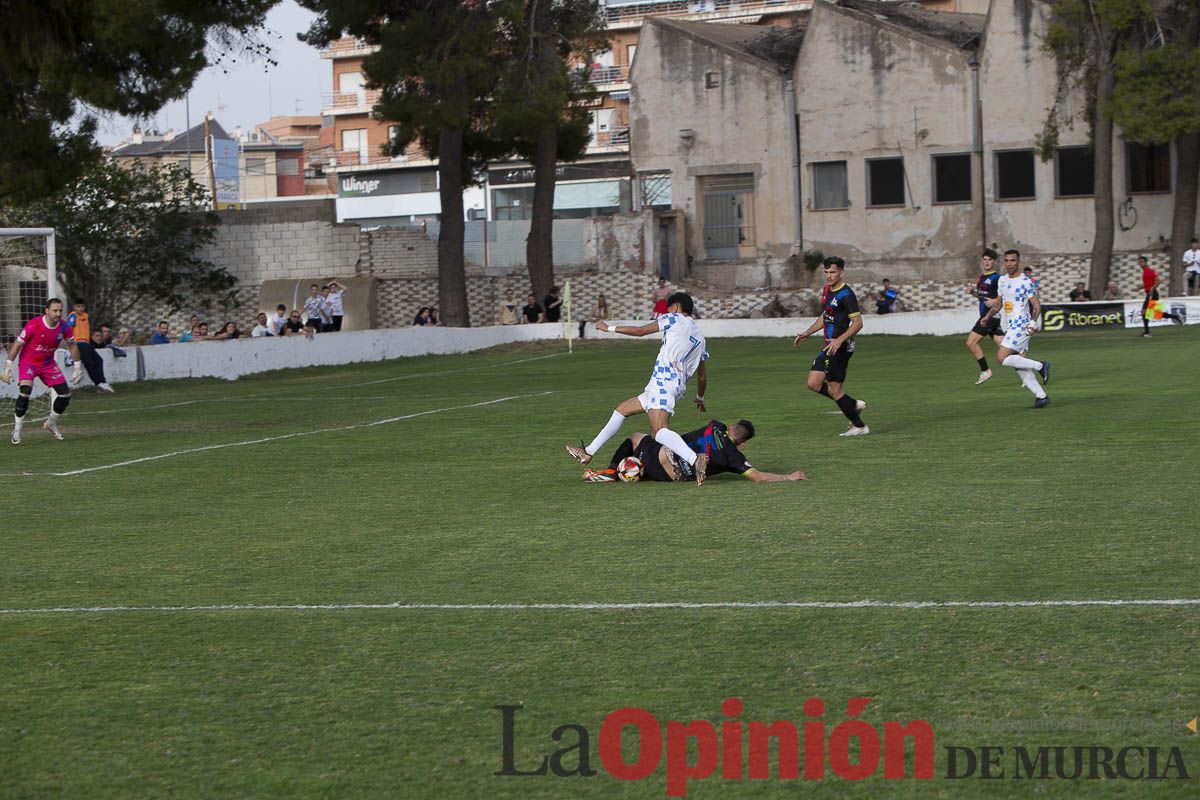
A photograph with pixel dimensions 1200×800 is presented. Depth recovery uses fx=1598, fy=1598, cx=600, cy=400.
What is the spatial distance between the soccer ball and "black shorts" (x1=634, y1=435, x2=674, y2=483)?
0.13 ft

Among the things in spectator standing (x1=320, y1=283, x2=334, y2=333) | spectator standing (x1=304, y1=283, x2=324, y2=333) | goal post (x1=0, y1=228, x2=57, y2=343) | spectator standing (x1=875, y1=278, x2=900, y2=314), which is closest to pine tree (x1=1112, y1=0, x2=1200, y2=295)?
spectator standing (x1=875, y1=278, x2=900, y2=314)

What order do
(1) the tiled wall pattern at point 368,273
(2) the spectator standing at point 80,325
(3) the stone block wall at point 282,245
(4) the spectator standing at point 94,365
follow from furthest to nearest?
(3) the stone block wall at point 282,245, (1) the tiled wall pattern at point 368,273, (4) the spectator standing at point 94,365, (2) the spectator standing at point 80,325

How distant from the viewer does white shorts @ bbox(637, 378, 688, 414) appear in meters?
13.2

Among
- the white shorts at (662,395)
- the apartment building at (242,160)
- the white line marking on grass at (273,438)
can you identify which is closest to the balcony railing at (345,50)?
the apartment building at (242,160)

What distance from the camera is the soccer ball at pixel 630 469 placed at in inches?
520

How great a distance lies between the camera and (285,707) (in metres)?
6.29

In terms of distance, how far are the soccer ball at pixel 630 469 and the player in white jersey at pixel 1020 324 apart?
7320mm

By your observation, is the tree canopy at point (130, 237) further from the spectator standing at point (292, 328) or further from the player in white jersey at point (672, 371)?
the player in white jersey at point (672, 371)

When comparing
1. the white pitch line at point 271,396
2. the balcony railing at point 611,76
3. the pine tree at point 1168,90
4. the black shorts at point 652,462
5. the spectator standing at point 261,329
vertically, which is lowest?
the white pitch line at point 271,396

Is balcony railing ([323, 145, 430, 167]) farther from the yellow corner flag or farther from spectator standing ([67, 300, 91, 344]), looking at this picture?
spectator standing ([67, 300, 91, 344])

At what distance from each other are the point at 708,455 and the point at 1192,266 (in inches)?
1389

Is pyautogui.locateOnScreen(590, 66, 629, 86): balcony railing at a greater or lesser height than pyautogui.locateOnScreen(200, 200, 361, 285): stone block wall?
greater

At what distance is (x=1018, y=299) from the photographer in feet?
63.5

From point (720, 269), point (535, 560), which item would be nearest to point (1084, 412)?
point (535, 560)
